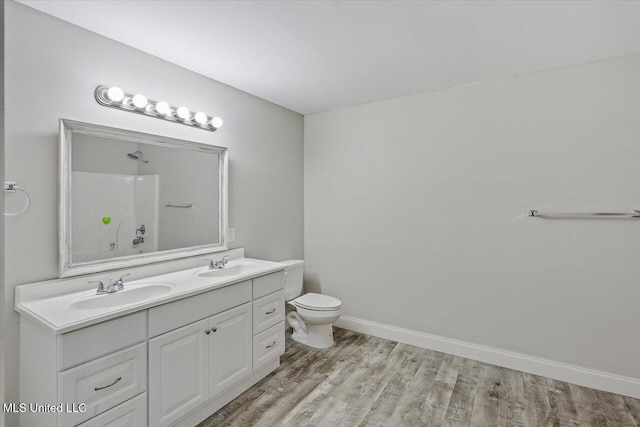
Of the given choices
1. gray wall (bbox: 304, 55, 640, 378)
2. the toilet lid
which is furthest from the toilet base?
gray wall (bbox: 304, 55, 640, 378)

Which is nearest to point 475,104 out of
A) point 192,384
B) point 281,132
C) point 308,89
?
point 308,89

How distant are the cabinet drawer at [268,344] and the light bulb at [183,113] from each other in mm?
1591

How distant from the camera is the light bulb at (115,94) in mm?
1884

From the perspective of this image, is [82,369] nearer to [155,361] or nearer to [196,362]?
[155,361]

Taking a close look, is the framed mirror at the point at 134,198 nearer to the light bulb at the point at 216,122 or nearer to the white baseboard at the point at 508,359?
the light bulb at the point at 216,122

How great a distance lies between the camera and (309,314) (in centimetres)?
284

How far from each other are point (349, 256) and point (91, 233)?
2.18 m

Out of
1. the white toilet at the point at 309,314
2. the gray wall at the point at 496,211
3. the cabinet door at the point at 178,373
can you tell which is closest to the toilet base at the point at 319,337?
the white toilet at the point at 309,314

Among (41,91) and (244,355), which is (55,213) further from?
(244,355)

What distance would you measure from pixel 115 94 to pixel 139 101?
0.44ft

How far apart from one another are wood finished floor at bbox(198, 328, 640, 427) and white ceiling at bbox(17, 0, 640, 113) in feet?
7.37

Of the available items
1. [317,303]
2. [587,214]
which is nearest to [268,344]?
[317,303]

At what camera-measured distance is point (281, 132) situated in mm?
3258

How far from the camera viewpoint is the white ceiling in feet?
5.48
